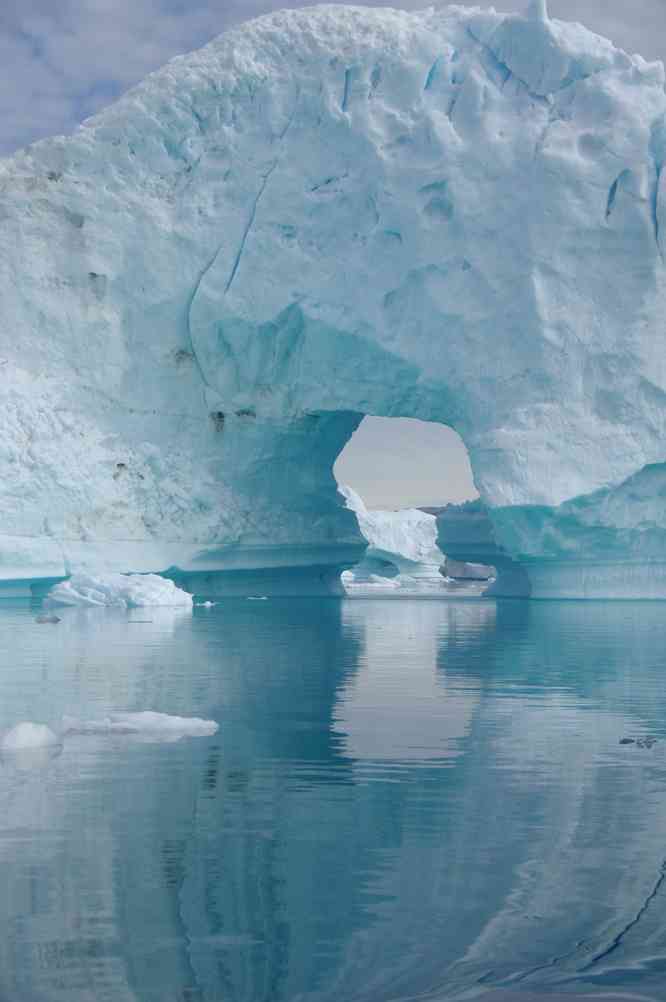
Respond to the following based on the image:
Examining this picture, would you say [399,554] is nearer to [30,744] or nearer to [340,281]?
[340,281]

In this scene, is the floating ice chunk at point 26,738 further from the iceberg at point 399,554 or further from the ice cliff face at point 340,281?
the iceberg at point 399,554

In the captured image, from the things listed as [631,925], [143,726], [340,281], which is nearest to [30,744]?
[143,726]

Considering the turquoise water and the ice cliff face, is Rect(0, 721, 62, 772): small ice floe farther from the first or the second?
the ice cliff face

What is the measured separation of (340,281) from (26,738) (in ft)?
40.5

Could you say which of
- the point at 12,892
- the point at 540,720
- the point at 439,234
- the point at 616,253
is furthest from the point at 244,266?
the point at 12,892

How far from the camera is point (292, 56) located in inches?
653

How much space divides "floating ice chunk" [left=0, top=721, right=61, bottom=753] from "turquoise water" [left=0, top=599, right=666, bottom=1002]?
0.08 m

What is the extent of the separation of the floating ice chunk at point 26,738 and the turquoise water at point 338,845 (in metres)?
0.08

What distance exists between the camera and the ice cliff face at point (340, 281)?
15688 millimetres

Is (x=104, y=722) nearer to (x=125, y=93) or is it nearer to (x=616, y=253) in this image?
(x=616, y=253)

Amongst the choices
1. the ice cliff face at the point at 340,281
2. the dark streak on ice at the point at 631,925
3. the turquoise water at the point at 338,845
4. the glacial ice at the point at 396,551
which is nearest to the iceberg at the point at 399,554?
the glacial ice at the point at 396,551

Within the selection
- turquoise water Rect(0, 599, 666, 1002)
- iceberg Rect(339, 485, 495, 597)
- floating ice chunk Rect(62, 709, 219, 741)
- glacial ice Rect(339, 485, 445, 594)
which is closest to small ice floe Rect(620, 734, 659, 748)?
turquoise water Rect(0, 599, 666, 1002)

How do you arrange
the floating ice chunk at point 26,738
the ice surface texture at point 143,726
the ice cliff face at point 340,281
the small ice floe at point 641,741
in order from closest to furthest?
the floating ice chunk at point 26,738 < the small ice floe at point 641,741 < the ice surface texture at point 143,726 < the ice cliff face at point 340,281

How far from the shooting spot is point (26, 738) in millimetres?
4508
